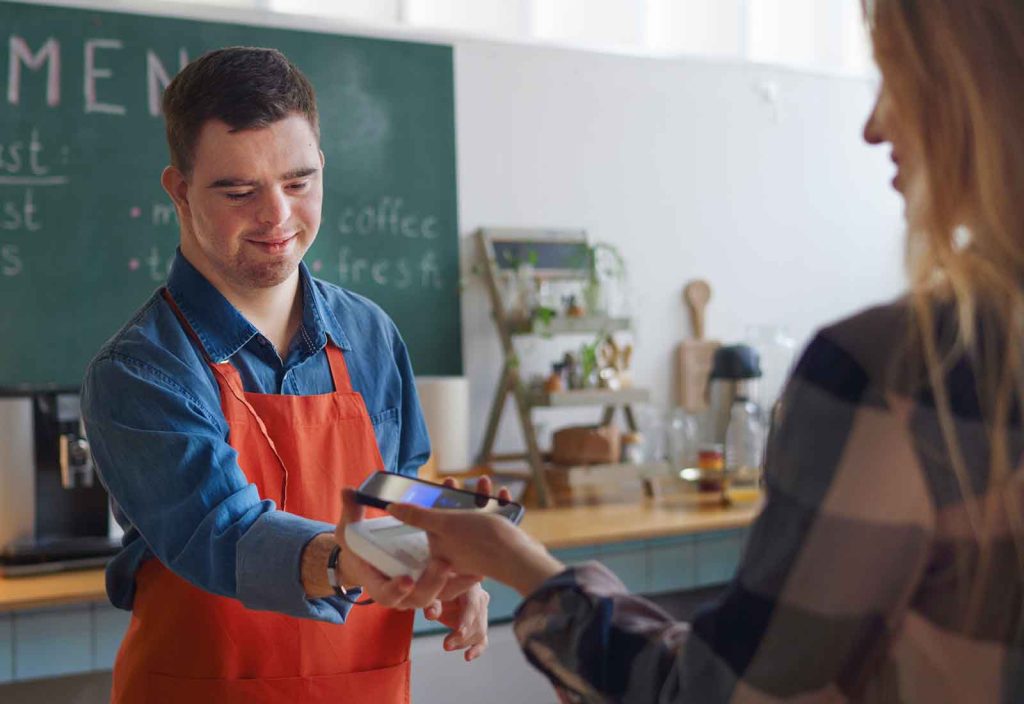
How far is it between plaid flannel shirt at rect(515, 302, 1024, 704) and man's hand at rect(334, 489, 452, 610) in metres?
0.41

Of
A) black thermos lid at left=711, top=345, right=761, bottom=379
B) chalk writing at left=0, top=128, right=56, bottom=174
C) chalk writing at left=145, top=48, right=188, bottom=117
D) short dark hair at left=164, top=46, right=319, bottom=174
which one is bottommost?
black thermos lid at left=711, top=345, right=761, bottom=379

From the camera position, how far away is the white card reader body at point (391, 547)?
1158 mm

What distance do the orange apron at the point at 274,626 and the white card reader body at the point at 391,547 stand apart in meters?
0.31

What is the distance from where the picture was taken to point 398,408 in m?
1.62

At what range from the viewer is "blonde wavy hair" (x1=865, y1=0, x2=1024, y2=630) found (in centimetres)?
69

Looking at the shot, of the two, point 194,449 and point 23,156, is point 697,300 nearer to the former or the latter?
point 23,156

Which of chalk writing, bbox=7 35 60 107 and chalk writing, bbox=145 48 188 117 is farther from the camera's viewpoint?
chalk writing, bbox=145 48 188 117

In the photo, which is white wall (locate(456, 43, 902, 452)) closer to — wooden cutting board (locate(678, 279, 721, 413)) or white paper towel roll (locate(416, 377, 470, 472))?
wooden cutting board (locate(678, 279, 721, 413))

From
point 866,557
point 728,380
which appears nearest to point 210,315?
point 866,557

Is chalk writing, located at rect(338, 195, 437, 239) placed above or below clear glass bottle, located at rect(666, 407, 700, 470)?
above

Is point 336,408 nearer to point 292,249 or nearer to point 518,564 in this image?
point 292,249

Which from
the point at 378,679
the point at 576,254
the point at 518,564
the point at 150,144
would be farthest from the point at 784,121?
the point at 518,564

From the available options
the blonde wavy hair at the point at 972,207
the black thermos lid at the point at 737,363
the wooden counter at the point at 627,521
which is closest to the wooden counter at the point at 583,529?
the wooden counter at the point at 627,521

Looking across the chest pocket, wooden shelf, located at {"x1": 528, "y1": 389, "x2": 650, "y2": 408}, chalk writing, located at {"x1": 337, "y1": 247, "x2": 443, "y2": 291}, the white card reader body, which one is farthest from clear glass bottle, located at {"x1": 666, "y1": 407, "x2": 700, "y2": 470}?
the white card reader body
